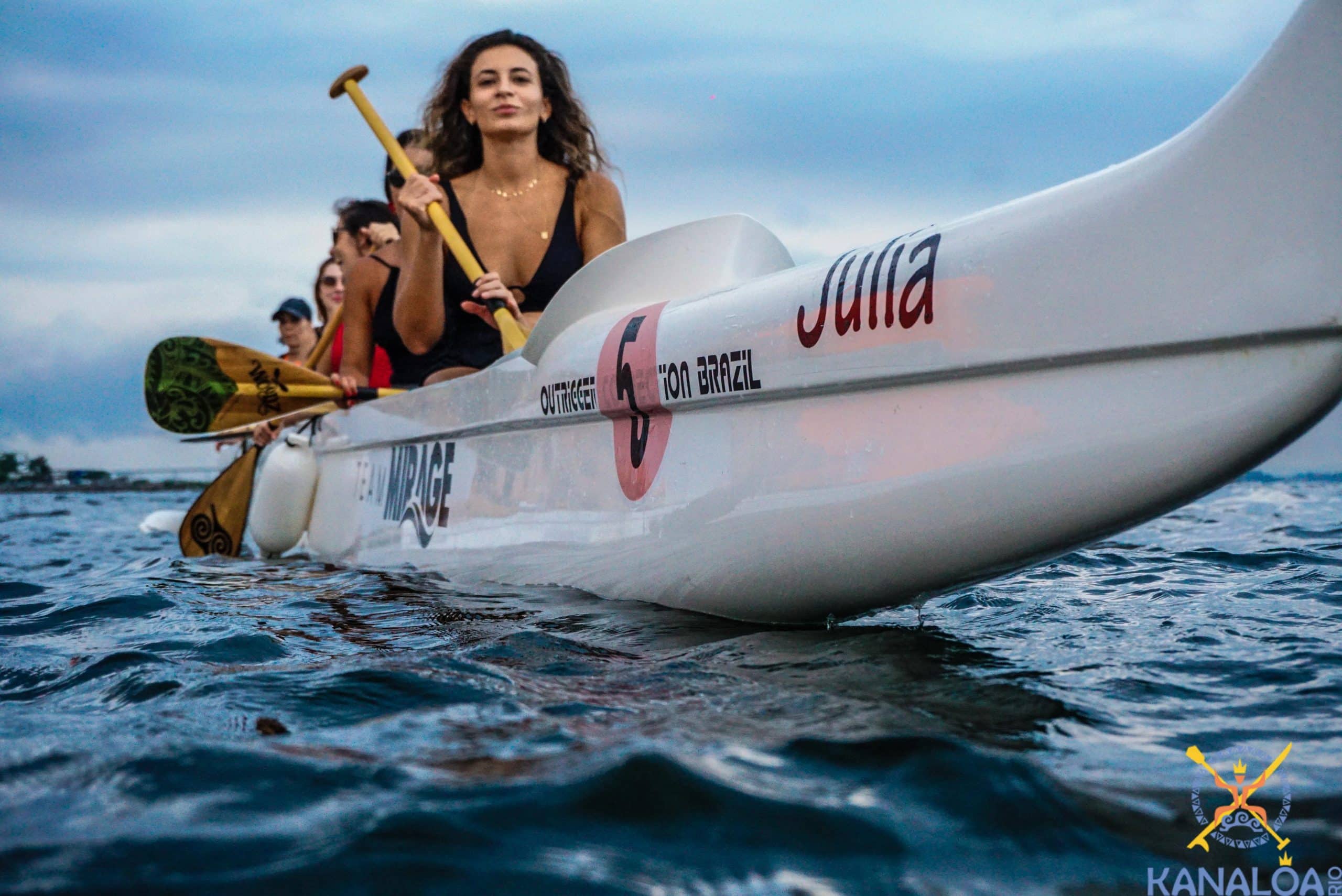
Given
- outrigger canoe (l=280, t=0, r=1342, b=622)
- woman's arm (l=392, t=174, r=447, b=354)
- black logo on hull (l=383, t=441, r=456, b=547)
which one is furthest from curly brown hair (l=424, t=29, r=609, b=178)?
outrigger canoe (l=280, t=0, r=1342, b=622)

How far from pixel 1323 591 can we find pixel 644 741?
2.12m

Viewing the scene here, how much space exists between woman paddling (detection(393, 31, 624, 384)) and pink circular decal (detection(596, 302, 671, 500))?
50.0 inches

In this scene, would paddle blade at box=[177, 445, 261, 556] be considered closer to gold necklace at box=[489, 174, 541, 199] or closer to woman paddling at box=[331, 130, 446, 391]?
woman paddling at box=[331, 130, 446, 391]

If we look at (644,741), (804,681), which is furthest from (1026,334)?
(644,741)

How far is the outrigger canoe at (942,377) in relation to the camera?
5.21ft

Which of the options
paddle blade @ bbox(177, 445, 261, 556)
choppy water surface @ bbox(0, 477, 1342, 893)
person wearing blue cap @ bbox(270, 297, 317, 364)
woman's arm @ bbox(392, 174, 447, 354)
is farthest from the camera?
person wearing blue cap @ bbox(270, 297, 317, 364)

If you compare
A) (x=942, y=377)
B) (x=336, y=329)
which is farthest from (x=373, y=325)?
(x=942, y=377)

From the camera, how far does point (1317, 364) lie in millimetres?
1566

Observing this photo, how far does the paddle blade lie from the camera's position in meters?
5.68

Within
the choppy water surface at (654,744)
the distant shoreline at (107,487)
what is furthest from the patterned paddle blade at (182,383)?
the distant shoreline at (107,487)

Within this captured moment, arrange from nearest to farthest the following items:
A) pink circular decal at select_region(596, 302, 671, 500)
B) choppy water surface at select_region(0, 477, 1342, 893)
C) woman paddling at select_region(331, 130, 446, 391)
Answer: choppy water surface at select_region(0, 477, 1342, 893) < pink circular decal at select_region(596, 302, 671, 500) < woman paddling at select_region(331, 130, 446, 391)

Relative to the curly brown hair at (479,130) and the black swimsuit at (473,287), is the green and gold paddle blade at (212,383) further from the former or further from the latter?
the curly brown hair at (479,130)

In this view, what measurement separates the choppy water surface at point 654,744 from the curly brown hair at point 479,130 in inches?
81.4

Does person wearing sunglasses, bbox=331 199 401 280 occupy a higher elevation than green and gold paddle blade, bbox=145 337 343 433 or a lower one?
higher
